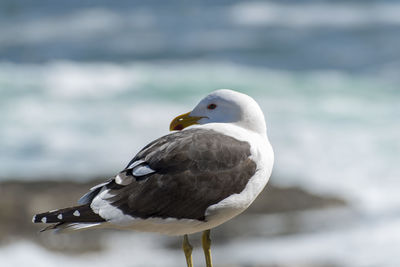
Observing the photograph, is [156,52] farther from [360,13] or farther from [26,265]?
[26,265]

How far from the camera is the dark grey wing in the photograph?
4.41 metres

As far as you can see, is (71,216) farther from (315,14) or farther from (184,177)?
(315,14)

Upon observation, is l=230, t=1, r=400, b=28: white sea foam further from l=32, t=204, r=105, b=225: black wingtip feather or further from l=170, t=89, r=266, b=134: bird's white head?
l=32, t=204, r=105, b=225: black wingtip feather

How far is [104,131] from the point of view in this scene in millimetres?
13328

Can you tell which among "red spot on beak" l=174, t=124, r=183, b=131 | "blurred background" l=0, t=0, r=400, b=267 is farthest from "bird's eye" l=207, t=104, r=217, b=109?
"blurred background" l=0, t=0, r=400, b=267

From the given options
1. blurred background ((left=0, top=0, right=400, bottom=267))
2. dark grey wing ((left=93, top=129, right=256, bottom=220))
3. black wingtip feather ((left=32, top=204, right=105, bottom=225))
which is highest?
blurred background ((left=0, top=0, right=400, bottom=267))

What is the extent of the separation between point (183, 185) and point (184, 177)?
0.04 meters

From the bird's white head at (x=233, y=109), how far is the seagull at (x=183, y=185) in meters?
0.14

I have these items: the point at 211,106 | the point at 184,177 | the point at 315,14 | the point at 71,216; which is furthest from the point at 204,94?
the point at 71,216

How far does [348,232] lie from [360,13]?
1678 centimetres

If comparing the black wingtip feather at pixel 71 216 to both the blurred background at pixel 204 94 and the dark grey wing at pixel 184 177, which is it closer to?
the dark grey wing at pixel 184 177

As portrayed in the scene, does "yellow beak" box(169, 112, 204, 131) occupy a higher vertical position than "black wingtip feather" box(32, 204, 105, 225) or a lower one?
higher

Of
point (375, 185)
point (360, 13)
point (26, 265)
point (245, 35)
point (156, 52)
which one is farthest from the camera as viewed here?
point (360, 13)

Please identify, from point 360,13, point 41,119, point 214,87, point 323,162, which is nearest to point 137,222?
point 323,162
